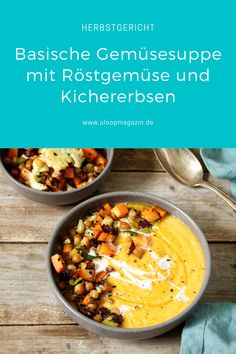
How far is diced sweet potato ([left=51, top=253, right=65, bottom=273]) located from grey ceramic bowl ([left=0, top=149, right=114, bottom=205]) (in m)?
0.26

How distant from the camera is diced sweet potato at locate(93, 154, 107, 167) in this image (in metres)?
2.52

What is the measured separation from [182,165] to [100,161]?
1.05 feet

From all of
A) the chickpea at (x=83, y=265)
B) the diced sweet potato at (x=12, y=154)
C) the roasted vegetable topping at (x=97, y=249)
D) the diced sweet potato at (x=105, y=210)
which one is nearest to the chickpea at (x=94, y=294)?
the roasted vegetable topping at (x=97, y=249)

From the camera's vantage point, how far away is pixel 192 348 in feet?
6.91

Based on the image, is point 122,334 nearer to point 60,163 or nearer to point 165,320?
point 165,320

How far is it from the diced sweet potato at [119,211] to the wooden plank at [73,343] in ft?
1.36

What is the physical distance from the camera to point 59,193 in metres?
2.37

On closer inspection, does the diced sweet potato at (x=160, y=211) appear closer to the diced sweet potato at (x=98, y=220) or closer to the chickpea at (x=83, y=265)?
the diced sweet potato at (x=98, y=220)

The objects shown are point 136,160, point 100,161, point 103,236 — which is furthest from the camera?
point 136,160

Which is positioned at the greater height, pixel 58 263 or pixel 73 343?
pixel 58 263

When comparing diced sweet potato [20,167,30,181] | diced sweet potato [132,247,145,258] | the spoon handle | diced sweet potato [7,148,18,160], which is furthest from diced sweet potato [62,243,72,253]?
the spoon handle

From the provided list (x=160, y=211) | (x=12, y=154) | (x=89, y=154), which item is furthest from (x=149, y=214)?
(x=12, y=154)

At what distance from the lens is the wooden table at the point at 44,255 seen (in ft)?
7.08

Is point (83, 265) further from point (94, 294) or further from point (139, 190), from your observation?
point (139, 190)
